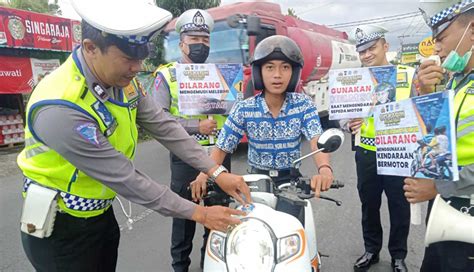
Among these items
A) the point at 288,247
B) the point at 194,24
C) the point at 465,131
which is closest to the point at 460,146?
the point at 465,131

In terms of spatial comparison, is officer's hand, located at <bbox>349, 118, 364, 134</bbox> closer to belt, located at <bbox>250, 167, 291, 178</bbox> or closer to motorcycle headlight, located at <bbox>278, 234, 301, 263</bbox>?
belt, located at <bbox>250, 167, 291, 178</bbox>

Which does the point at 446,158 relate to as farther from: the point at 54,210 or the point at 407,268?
the point at 407,268

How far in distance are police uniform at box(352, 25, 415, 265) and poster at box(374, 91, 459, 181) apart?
141 centimetres

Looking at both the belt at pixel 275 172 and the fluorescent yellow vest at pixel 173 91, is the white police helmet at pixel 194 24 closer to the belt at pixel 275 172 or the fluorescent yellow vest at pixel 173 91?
the fluorescent yellow vest at pixel 173 91

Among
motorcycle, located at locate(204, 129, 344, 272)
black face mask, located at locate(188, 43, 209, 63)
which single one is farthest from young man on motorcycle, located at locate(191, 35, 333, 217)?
black face mask, located at locate(188, 43, 209, 63)

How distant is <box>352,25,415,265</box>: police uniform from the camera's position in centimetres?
318

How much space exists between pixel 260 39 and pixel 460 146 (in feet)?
20.8

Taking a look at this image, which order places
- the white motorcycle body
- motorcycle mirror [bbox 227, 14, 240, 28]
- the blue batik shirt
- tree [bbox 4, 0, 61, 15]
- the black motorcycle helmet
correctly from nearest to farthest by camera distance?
the white motorcycle body
the black motorcycle helmet
the blue batik shirt
motorcycle mirror [bbox 227, 14, 240, 28]
tree [bbox 4, 0, 61, 15]

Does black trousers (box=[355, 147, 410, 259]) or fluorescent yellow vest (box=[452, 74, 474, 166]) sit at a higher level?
fluorescent yellow vest (box=[452, 74, 474, 166])

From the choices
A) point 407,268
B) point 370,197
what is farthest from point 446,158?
point 407,268

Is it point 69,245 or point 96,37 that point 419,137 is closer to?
point 96,37

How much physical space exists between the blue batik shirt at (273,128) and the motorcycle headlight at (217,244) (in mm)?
841

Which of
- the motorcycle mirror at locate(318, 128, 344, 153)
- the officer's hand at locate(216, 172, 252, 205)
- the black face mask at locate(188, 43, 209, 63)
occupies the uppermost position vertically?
the black face mask at locate(188, 43, 209, 63)

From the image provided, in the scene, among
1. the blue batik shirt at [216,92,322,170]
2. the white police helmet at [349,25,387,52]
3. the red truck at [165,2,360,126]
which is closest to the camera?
the blue batik shirt at [216,92,322,170]
